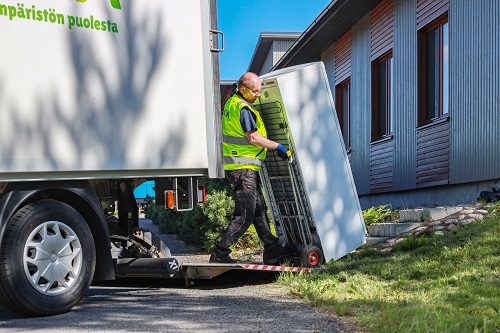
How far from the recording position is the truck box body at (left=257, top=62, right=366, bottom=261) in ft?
27.1

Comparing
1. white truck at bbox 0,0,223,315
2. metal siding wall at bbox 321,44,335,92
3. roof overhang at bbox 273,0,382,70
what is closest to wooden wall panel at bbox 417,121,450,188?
roof overhang at bbox 273,0,382,70

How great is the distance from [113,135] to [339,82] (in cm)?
1427

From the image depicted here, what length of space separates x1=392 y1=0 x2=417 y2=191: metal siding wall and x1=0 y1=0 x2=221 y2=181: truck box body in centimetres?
781

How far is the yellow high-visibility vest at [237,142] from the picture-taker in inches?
319

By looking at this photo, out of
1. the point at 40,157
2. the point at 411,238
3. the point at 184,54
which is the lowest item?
the point at 411,238

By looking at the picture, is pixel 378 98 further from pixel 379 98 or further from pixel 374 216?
pixel 374 216

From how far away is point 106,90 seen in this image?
20.6 feet

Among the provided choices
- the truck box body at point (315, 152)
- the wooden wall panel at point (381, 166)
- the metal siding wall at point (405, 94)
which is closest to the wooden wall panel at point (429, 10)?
the metal siding wall at point (405, 94)

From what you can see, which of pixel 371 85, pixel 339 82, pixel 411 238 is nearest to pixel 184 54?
pixel 411 238

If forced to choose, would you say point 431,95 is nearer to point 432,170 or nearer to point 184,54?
point 432,170

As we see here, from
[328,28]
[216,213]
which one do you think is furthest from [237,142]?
[328,28]

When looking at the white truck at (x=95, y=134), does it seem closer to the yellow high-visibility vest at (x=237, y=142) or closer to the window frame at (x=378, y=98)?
the yellow high-visibility vest at (x=237, y=142)

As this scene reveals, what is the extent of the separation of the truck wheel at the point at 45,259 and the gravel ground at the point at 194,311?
153 millimetres

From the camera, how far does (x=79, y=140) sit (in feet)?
20.0
